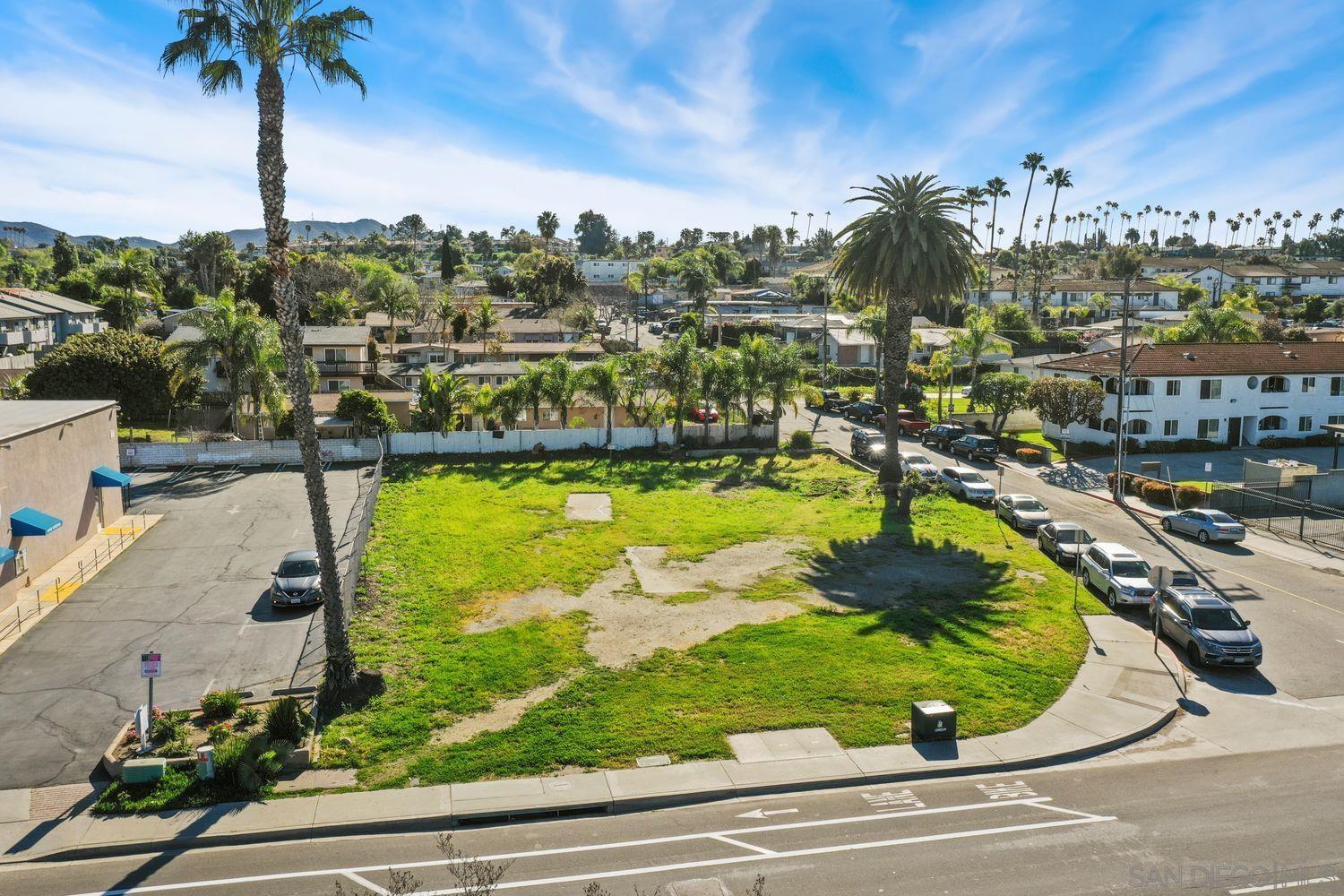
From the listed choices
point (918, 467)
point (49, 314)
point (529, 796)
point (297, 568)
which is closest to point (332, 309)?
point (49, 314)

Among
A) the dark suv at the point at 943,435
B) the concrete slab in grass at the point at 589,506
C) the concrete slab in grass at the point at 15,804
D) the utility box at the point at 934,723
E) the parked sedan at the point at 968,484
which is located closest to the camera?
the concrete slab in grass at the point at 15,804

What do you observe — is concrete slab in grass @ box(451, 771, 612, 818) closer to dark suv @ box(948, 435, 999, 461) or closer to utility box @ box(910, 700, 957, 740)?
utility box @ box(910, 700, 957, 740)

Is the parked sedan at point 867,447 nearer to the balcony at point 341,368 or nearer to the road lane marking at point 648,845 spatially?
the road lane marking at point 648,845

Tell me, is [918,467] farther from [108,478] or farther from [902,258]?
[108,478]

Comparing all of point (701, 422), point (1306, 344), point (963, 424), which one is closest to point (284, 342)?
point (701, 422)

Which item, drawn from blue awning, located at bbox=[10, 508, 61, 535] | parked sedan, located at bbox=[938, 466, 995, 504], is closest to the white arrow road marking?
blue awning, located at bbox=[10, 508, 61, 535]

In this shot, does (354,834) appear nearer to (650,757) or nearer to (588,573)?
(650,757)

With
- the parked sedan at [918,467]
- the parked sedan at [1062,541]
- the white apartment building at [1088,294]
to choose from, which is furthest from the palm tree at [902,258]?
the white apartment building at [1088,294]
